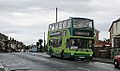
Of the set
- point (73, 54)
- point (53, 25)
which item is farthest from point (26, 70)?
point (53, 25)

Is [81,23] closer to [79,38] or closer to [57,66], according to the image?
[79,38]

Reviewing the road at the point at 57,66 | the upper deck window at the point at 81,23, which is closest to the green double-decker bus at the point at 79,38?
the upper deck window at the point at 81,23

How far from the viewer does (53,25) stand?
41.6m

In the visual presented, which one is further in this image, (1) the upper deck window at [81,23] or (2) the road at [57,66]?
(1) the upper deck window at [81,23]

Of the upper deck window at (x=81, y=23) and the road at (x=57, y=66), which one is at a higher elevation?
the upper deck window at (x=81, y=23)

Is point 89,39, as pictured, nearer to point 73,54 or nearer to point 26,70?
point 73,54

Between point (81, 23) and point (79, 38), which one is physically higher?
point (81, 23)

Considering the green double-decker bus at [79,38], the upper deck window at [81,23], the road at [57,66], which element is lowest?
the road at [57,66]

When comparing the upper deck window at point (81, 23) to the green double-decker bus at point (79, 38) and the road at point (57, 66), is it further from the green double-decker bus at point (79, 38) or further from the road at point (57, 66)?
the road at point (57, 66)

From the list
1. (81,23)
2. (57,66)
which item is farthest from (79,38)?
(57,66)

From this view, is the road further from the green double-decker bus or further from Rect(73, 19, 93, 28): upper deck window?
Rect(73, 19, 93, 28): upper deck window

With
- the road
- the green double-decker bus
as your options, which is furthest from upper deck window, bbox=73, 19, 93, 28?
the road

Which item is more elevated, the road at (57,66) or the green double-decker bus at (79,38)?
the green double-decker bus at (79,38)

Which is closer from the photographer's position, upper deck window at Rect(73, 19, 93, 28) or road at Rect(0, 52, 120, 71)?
road at Rect(0, 52, 120, 71)
